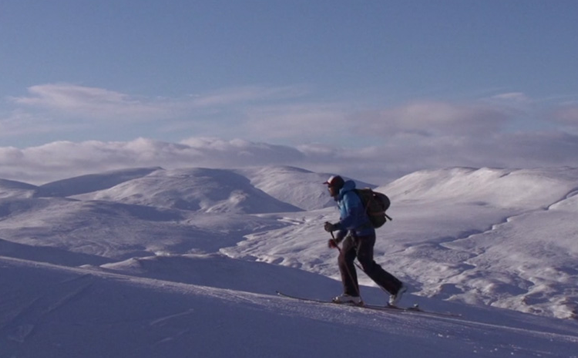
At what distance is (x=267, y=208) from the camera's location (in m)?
110

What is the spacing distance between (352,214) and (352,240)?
38cm

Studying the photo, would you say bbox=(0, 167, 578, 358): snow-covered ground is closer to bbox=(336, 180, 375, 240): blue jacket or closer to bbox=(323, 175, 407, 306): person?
bbox=(323, 175, 407, 306): person

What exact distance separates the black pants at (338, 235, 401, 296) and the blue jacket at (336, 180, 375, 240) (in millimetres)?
103

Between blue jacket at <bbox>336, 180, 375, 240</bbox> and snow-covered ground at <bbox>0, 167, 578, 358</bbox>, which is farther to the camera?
blue jacket at <bbox>336, 180, 375, 240</bbox>

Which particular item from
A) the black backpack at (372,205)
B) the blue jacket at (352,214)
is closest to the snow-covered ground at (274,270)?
the blue jacket at (352,214)

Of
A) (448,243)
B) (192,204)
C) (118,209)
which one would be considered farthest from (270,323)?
(192,204)

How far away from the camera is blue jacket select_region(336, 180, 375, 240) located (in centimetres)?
990

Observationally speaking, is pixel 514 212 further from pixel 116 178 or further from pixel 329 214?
pixel 116 178

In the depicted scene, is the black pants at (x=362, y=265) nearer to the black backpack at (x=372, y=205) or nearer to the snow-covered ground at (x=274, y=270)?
the black backpack at (x=372, y=205)

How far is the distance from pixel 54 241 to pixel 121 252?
7221mm

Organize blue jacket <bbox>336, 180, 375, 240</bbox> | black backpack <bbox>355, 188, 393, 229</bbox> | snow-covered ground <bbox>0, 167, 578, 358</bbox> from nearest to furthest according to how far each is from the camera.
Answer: snow-covered ground <bbox>0, 167, 578, 358</bbox> → blue jacket <bbox>336, 180, 375, 240</bbox> → black backpack <bbox>355, 188, 393, 229</bbox>

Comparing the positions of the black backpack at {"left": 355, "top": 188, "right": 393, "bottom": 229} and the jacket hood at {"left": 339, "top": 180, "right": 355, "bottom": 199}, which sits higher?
the jacket hood at {"left": 339, "top": 180, "right": 355, "bottom": 199}

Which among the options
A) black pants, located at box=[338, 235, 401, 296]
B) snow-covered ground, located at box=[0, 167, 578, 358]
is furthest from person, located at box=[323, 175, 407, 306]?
snow-covered ground, located at box=[0, 167, 578, 358]

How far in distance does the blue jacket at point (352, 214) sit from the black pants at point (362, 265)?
103mm
